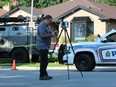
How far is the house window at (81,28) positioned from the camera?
143 ft

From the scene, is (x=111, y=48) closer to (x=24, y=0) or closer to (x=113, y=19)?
(x=113, y=19)

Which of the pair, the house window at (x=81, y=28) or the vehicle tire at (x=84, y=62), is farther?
the house window at (x=81, y=28)

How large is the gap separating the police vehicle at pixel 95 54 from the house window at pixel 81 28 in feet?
83.0

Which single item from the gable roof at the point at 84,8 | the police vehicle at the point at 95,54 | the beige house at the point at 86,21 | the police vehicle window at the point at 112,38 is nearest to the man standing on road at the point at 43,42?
the police vehicle at the point at 95,54

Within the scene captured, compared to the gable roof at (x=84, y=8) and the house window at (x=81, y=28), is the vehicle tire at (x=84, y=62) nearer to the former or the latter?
the gable roof at (x=84, y=8)

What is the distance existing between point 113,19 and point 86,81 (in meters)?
32.0

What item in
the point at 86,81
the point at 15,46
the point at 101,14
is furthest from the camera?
the point at 101,14

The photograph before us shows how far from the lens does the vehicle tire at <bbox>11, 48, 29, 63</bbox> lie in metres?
26.8

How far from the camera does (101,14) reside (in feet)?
141

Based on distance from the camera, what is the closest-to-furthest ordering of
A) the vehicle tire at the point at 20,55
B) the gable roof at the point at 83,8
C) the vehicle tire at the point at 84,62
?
the vehicle tire at the point at 84,62, the vehicle tire at the point at 20,55, the gable roof at the point at 83,8

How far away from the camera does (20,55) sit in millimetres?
26828

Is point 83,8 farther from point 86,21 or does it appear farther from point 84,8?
point 86,21

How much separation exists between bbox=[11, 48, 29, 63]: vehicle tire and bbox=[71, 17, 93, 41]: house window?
1735cm

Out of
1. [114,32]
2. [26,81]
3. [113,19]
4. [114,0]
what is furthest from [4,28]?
[114,0]
